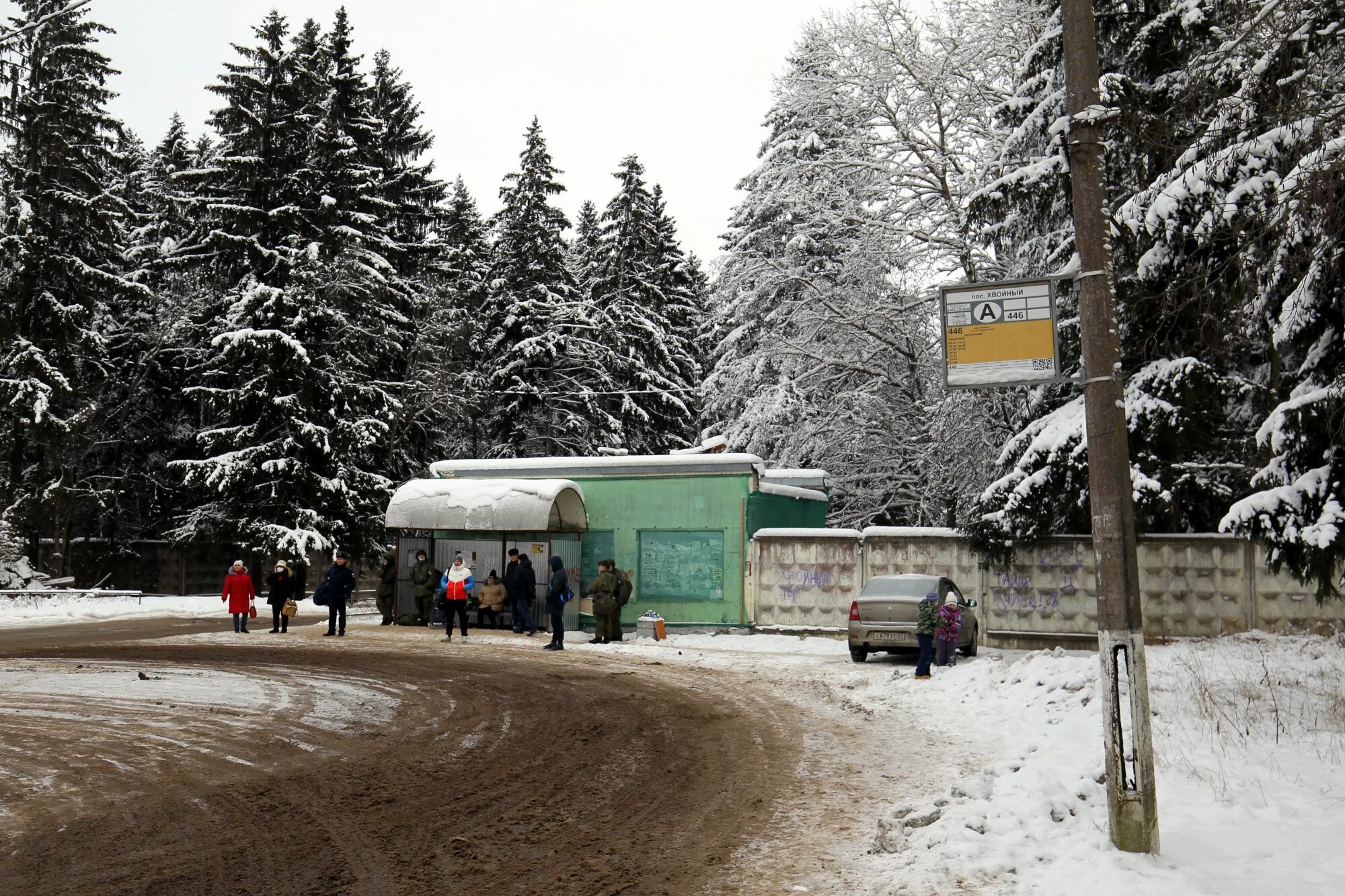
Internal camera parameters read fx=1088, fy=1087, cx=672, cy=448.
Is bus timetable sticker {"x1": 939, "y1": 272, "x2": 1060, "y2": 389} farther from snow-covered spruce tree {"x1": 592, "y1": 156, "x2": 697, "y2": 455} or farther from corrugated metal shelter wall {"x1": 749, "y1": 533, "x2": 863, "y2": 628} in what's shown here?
snow-covered spruce tree {"x1": 592, "y1": 156, "x2": 697, "y2": 455}

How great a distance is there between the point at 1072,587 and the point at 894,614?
14.1 feet

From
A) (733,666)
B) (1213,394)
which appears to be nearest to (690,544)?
(733,666)

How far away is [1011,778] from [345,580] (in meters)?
18.6

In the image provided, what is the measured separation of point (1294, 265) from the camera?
1035 cm

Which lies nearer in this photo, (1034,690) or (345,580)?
(1034,690)

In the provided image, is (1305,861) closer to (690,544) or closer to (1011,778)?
(1011,778)

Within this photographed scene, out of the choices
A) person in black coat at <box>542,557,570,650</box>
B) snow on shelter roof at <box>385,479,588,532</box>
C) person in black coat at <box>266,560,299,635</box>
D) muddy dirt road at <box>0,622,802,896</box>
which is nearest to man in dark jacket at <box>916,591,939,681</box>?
muddy dirt road at <box>0,622,802,896</box>

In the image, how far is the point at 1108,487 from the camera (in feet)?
21.4

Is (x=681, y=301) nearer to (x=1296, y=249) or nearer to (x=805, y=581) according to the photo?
(x=805, y=581)

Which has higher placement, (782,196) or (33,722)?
(782,196)

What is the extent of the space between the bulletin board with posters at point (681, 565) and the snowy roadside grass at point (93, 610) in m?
11.1

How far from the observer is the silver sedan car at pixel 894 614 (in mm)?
18234

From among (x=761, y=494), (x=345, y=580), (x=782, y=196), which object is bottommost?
(x=345, y=580)

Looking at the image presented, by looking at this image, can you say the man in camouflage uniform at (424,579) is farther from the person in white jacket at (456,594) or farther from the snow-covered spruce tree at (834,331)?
the snow-covered spruce tree at (834,331)
